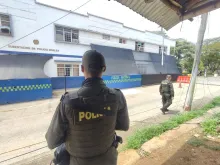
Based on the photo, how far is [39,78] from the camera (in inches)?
357

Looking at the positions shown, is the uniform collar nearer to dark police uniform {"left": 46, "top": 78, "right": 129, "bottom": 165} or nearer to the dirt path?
dark police uniform {"left": 46, "top": 78, "right": 129, "bottom": 165}

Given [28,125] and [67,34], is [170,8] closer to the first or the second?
[28,125]

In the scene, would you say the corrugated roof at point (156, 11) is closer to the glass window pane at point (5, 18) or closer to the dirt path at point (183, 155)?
the dirt path at point (183, 155)

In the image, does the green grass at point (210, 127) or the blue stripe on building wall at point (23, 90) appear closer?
the green grass at point (210, 127)

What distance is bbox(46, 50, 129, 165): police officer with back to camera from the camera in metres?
1.26

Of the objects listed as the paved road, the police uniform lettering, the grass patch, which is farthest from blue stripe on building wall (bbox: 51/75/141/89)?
the police uniform lettering

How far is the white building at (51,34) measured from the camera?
413 inches

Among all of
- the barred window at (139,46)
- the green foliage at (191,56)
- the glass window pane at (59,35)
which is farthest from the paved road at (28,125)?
the green foliage at (191,56)

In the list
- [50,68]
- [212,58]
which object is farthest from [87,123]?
[212,58]

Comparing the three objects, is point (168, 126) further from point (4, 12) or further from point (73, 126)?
point (4, 12)

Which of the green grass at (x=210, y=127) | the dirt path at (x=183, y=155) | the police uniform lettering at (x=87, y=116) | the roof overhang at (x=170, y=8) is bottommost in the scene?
the dirt path at (x=183, y=155)

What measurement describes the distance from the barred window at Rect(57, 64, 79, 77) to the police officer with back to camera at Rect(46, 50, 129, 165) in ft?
41.3

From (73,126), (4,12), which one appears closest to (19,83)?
(4,12)

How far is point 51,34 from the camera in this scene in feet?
41.1
